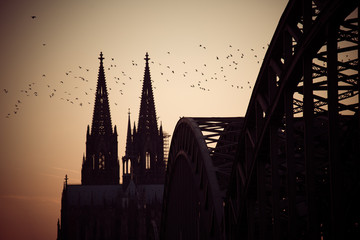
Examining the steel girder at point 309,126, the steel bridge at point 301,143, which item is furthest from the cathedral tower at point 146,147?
the steel girder at point 309,126

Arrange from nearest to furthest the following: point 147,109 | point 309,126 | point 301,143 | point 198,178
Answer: point 309,126 < point 301,143 < point 198,178 < point 147,109

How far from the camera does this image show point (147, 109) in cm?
12769

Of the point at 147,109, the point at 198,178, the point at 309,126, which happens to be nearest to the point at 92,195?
the point at 147,109

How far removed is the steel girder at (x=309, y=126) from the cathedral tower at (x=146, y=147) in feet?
334

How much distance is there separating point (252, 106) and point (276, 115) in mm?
2302

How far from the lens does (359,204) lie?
13.2 meters

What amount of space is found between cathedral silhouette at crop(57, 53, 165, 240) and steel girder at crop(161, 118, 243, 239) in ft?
238

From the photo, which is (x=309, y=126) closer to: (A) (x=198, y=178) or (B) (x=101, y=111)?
(A) (x=198, y=178)

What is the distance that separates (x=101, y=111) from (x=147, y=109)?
26.3 ft

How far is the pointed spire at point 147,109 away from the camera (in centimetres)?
12512

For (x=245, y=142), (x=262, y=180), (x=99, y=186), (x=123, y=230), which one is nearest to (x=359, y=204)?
(x=262, y=180)

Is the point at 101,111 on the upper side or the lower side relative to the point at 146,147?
upper

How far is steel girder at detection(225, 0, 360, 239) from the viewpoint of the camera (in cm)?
1325

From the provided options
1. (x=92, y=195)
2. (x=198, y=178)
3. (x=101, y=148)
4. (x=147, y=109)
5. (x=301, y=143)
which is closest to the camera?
(x=301, y=143)
